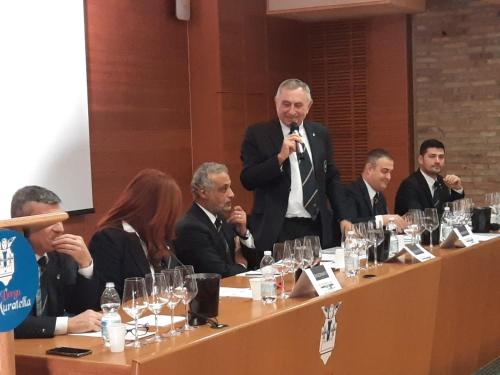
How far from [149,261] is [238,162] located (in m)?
4.62

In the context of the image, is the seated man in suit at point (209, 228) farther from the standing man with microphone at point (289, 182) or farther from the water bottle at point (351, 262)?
the water bottle at point (351, 262)

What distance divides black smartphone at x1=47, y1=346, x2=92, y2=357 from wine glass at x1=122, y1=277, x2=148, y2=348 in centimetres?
16

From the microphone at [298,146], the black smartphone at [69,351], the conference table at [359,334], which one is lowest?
the conference table at [359,334]

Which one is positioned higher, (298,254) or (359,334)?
(298,254)

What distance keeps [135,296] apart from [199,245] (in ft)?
5.20

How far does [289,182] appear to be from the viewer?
5145mm

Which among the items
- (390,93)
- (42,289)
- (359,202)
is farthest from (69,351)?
(390,93)

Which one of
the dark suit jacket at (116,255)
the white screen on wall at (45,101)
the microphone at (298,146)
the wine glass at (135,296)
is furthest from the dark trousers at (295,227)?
the wine glass at (135,296)

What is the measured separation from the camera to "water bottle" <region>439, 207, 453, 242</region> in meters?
5.00

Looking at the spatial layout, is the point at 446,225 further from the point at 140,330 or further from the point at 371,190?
the point at 140,330

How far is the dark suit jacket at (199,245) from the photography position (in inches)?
172

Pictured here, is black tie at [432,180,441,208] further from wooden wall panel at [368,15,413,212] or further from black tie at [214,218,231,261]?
wooden wall panel at [368,15,413,212]

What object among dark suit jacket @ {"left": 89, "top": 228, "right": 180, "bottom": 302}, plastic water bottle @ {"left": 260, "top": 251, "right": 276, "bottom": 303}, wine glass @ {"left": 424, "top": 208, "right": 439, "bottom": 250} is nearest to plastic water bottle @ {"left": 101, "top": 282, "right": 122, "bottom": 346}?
Answer: plastic water bottle @ {"left": 260, "top": 251, "right": 276, "bottom": 303}

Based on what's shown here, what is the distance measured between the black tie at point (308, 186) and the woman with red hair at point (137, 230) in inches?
59.4
